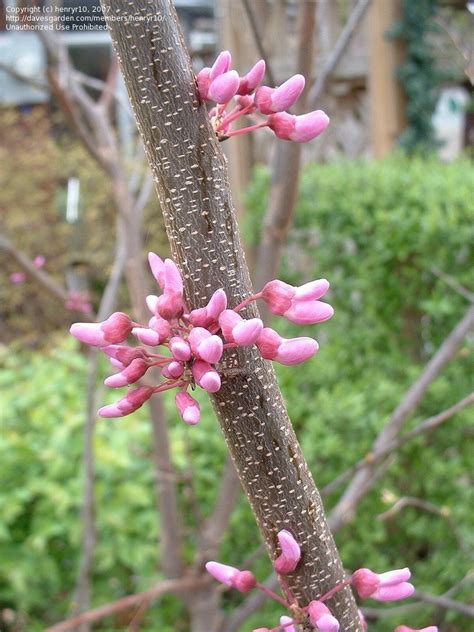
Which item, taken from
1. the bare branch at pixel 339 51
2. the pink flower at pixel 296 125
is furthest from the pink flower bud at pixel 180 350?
the bare branch at pixel 339 51

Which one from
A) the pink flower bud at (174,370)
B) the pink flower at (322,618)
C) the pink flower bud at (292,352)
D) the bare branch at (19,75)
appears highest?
the pink flower bud at (292,352)

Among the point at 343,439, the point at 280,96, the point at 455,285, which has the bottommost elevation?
the point at 343,439

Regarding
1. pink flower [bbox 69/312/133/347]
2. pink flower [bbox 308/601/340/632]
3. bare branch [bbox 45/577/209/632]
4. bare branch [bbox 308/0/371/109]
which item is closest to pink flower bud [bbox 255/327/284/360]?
pink flower [bbox 69/312/133/347]

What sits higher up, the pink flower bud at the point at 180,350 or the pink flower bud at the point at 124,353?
the pink flower bud at the point at 180,350

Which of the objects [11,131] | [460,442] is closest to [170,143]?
[460,442]

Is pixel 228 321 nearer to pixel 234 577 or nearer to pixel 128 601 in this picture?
pixel 234 577

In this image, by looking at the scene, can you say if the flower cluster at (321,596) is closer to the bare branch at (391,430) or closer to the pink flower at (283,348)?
the pink flower at (283,348)

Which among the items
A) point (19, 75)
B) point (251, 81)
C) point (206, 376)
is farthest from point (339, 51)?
point (206, 376)
